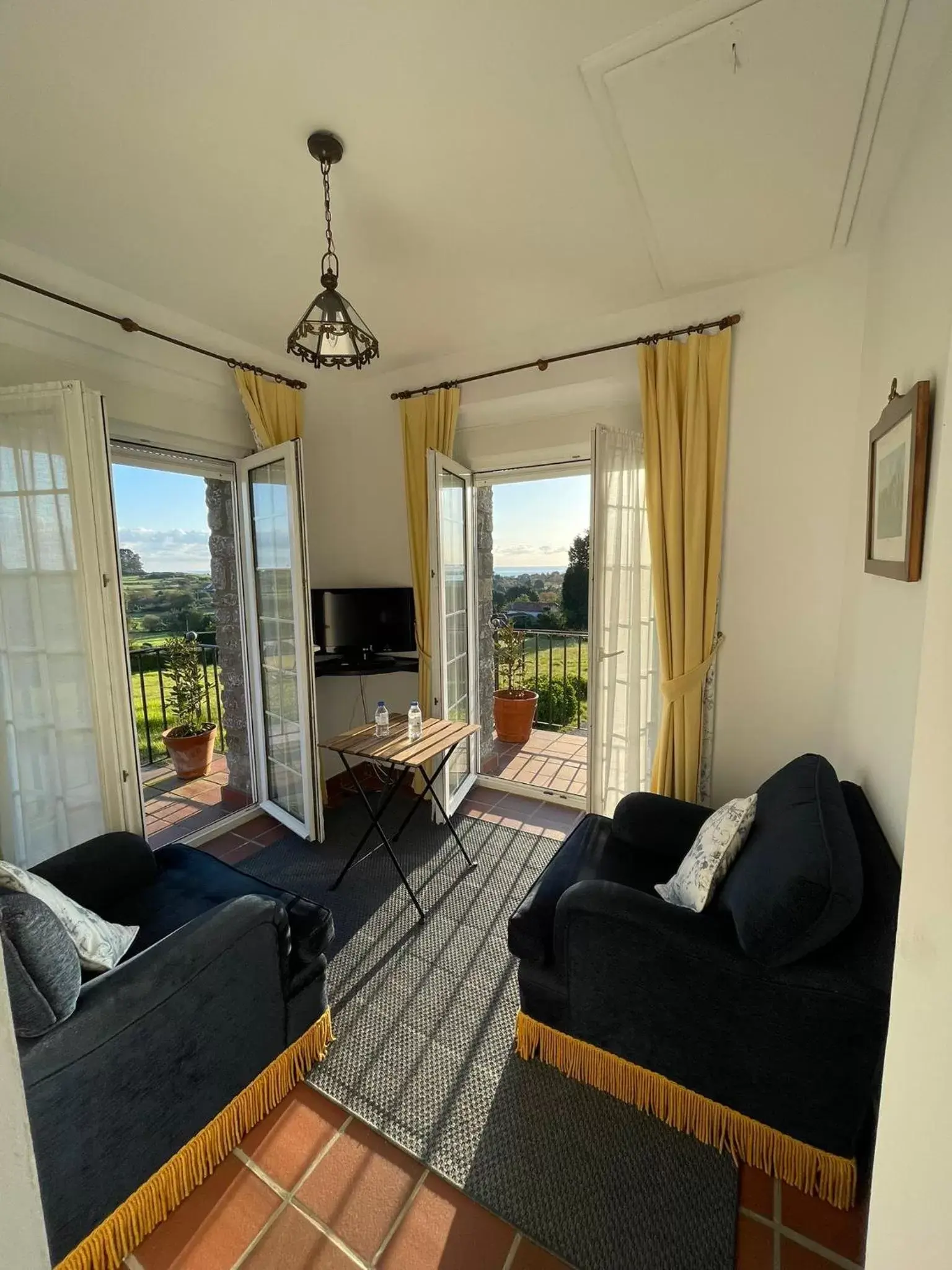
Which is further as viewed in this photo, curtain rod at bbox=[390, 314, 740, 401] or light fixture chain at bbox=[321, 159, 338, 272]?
curtain rod at bbox=[390, 314, 740, 401]

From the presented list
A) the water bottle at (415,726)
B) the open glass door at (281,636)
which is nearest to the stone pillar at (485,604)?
the water bottle at (415,726)

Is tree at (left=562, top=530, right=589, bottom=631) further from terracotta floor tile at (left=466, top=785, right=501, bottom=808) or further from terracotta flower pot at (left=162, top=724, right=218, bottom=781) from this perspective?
terracotta flower pot at (left=162, top=724, right=218, bottom=781)

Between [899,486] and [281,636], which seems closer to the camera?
[899,486]

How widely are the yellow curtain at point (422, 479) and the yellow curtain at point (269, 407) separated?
0.66 meters

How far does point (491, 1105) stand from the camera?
1.45 metres

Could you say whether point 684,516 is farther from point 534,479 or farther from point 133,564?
point 133,564

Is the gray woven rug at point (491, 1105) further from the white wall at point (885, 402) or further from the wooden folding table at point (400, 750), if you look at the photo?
the white wall at point (885, 402)

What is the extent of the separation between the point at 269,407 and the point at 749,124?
8.10 ft

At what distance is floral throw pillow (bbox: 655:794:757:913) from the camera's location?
4.89 feet

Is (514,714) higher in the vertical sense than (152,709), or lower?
lower

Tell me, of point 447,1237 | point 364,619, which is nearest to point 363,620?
point 364,619

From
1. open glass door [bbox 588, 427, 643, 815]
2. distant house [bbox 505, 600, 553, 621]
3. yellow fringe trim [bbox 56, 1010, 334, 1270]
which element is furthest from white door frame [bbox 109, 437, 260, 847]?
distant house [bbox 505, 600, 553, 621]

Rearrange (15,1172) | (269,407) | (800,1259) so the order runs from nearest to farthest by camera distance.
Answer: (15,1172) < (800,1259) < (269,407)

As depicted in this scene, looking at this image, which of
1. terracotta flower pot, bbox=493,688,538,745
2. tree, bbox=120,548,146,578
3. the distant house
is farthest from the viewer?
the distant house
